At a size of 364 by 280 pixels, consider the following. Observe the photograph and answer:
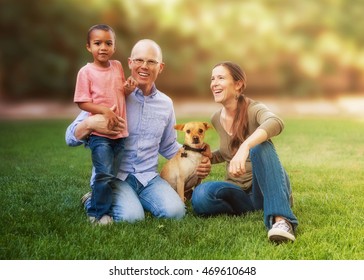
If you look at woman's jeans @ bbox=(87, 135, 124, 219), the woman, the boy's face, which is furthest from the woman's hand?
the boy's face

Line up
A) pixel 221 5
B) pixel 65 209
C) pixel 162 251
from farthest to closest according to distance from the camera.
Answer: pixel 221 5 → pixel 65 209 → pixel 162 251

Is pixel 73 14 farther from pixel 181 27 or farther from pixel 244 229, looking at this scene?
pixel 244 229

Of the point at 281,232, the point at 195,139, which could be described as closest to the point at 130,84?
the point at 195,139

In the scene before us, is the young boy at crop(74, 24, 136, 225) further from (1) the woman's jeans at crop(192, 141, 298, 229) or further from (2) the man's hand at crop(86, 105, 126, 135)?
(1) the woman's jeans at crop(192, 141, 298, 229)

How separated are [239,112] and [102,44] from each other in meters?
0.46

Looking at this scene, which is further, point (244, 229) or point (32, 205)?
point (32, 205)

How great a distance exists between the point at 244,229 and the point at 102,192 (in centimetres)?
45

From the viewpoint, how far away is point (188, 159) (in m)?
1.79

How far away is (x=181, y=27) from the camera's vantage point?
2.03 metres

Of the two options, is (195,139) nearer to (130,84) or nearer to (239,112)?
(239,112)

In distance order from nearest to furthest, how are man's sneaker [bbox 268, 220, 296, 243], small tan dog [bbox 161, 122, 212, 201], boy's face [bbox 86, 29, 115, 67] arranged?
man's sneaker [bbox 268, 220, 296, 243] < boy's face [bbox 86, 29, 115, 67] < small tan dog [bbox 161, 122, 212, 201]

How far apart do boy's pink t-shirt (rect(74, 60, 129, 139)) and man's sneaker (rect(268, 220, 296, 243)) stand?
0.55m

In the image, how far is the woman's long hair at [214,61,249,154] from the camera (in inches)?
65.7
